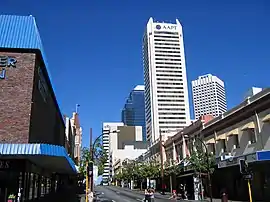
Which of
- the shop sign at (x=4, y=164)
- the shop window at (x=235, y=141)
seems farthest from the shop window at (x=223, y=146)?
the shop sign at (x=4, y=164)

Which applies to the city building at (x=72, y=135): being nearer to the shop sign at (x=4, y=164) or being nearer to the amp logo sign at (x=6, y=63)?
the shop sign at (x=4, y=164)

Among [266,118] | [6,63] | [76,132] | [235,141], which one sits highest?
[76,132]

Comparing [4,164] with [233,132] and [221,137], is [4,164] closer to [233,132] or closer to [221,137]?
[233,132]

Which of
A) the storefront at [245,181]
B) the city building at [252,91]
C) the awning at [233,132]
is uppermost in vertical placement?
the city building at [252,91]

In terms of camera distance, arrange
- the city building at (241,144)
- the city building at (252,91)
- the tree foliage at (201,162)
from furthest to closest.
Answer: the city building at (252,91), the tree foliage at (201,162), the city building at (241,144)

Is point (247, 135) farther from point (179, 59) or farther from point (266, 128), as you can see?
point (179, 59)

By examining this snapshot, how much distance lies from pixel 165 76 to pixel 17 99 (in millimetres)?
167870

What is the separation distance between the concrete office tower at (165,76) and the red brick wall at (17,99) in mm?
158727

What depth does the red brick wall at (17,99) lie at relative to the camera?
2302cm

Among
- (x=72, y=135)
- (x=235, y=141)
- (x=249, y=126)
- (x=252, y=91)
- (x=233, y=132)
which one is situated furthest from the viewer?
(x=72, y=135)

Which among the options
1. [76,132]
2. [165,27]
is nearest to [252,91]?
[76,132]

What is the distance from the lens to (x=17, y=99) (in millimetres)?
23781

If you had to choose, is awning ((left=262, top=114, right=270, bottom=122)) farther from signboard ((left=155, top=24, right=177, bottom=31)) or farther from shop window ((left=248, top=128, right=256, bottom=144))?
signboard ((left=155, top=24, right=177, bottom=31))

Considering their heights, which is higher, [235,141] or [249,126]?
[249,126]
